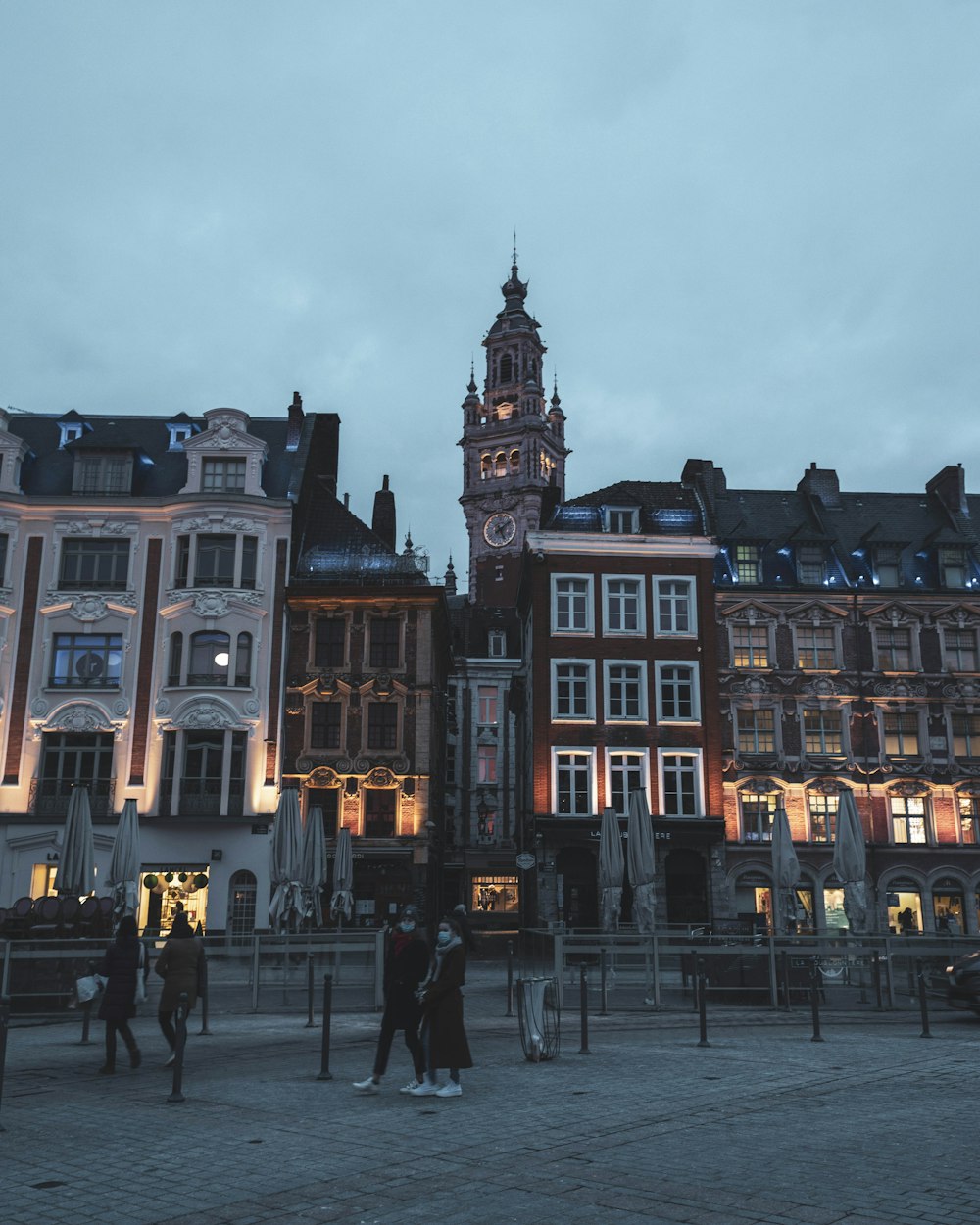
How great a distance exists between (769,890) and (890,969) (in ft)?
73.6

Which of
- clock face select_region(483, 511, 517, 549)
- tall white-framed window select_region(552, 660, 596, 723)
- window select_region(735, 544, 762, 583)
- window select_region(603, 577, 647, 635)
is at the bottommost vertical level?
tall white-framed window select_region(552, 660, 596, 723)

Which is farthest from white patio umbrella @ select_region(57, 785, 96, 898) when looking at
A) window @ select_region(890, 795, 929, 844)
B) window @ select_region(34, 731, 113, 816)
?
window @ select_region(890, 795, 929, 844)

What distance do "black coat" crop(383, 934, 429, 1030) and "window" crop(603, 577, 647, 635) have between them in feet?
104

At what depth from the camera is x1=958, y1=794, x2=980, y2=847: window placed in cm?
4212

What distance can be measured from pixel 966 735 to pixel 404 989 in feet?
120

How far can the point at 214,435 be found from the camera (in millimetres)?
42875

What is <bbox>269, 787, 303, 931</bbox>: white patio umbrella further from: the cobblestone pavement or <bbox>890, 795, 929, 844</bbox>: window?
<bbox>890, 795, 929, 844</bbox>: window

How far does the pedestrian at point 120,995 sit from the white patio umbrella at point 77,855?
10.9m

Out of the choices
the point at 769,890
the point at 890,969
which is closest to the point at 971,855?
the point at 769,890

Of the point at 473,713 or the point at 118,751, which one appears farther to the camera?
the point at 473,713

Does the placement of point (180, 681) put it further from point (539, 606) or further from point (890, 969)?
point (890, 969)

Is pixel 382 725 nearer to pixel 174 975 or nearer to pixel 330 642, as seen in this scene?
pixel 330 642

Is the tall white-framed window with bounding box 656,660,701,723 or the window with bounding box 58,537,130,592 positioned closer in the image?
the window with bounding box 58,537,130,592

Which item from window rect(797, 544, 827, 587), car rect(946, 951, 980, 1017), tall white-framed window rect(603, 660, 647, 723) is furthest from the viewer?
window rect(797, 544, 827, 587)
